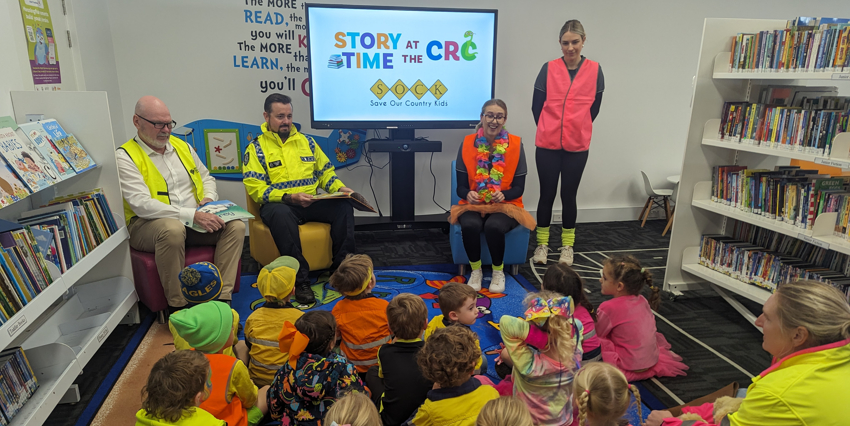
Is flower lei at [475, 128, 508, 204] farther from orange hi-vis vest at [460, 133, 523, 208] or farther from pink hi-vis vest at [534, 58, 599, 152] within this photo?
pink hi-vis vest at [534, 58, 599, 152]

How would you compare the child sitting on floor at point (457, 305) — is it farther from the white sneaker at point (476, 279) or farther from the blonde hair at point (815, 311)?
the white sneaker at point (476, 279)

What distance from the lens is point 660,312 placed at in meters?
3.11

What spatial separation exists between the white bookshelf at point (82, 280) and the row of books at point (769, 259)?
350 centimetres

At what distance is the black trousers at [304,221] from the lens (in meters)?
3.31

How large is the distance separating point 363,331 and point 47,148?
177 cm

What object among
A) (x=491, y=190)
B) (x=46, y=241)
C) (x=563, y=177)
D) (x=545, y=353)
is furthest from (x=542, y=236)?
(x=46, y=241)

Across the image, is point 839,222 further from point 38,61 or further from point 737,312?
point 38,61

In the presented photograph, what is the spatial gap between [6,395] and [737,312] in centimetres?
371

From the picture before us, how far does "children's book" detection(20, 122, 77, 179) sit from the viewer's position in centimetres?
236

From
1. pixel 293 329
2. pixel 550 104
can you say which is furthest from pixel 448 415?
pixel 550 104

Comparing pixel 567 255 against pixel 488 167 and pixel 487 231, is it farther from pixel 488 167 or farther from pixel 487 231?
pixel 488 167

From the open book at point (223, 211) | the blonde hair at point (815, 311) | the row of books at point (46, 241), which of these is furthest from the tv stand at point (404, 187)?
the blonde hair at point (815, 311)

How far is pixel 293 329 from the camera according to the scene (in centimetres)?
173

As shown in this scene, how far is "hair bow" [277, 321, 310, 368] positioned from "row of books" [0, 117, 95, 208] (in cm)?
127
